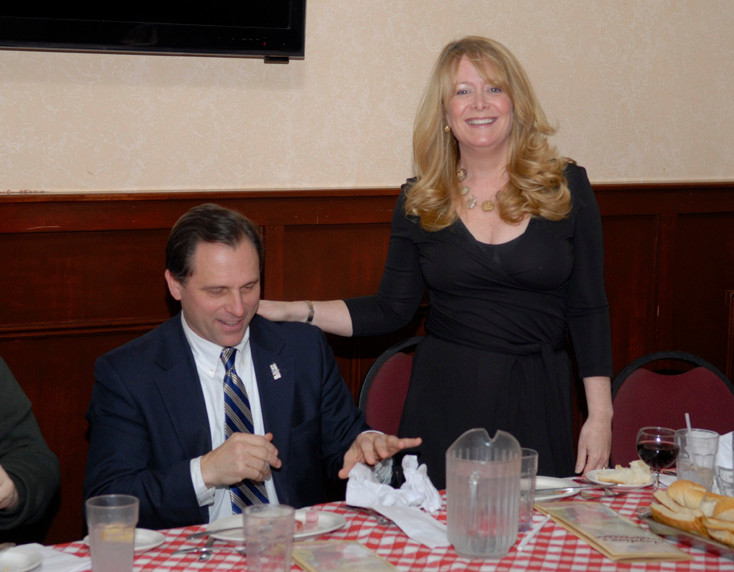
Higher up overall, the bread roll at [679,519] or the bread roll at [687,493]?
the bread roll at [687,493]

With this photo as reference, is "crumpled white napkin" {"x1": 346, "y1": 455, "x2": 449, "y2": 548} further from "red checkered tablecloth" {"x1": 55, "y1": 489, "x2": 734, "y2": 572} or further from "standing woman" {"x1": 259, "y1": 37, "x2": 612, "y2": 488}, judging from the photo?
"standing woman" {"x1": 259, "y1": 37, "x2": 612, "y2": 488}

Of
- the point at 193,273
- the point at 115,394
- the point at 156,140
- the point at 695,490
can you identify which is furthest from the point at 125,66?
the point at 695,490

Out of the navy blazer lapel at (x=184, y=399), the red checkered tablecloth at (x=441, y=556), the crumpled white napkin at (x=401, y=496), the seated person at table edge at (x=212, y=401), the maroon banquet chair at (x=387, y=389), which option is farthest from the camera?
the maroon banquet chair at (x=387, y=389)

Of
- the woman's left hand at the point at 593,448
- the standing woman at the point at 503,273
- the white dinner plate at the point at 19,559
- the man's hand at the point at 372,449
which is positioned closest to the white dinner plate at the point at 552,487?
the man's hand at the point at 372,449

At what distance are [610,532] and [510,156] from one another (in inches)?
47.2

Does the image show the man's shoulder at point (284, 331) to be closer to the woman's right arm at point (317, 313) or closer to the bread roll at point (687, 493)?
the woman's right arm at point (317, 313)

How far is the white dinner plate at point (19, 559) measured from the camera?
1.63 m

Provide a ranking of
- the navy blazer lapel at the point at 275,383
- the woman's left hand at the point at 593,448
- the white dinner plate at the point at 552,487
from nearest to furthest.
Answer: the white dinner plate at the point at 552,487 → the navy blazer lapel at the point at 275,383 → the woman's left hand at the point at 593,448

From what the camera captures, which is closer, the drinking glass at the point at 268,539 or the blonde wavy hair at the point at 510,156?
the drinking glass at the point at 268,539

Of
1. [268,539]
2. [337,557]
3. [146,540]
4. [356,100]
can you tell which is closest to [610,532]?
[337,557]

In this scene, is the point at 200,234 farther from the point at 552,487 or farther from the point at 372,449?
the point at 552,487

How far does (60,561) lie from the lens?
168 centimetres

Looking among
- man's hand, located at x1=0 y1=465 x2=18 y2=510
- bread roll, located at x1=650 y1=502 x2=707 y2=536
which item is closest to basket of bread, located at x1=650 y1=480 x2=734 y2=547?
bread roll, located at x1=650 y1=502 x2=707 y2=536

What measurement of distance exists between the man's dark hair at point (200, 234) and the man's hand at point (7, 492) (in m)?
0.60
